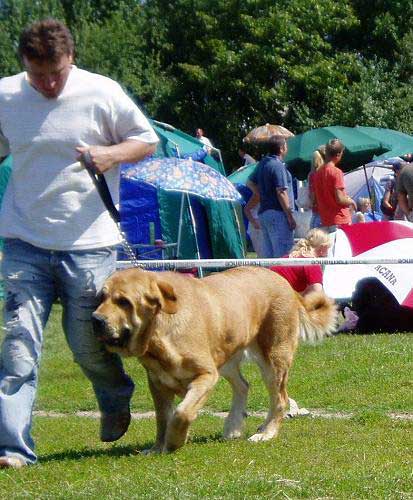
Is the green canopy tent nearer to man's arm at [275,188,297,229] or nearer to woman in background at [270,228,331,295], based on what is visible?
man's arm at [275,188,297,229]

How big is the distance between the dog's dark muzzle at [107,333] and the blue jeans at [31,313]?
5.4 inches

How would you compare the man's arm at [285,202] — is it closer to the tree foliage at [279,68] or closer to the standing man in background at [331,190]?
the standing man in background at [331,190]

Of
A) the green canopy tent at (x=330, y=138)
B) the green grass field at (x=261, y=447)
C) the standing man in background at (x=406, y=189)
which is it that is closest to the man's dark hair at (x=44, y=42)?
the green grass field at (x=261, y=447)

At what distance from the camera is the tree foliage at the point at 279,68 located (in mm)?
35094

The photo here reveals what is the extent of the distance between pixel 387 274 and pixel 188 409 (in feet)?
20.8

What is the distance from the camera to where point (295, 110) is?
3516 cm

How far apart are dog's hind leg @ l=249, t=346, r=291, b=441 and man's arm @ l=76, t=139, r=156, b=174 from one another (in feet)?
5.40

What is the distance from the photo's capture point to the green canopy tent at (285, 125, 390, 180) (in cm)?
2370

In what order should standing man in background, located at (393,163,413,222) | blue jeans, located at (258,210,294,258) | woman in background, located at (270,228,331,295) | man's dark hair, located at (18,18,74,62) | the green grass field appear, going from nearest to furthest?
the green grass field
man's dark hair, located at (18,18,74,62)
woman in background, located at (270,228,331,295)
blue jeans, located at (258,210,294,258)
standing man in background, located at (393,163,413,222)

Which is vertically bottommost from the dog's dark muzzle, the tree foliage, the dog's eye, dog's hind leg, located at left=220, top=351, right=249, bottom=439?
the tree foliage

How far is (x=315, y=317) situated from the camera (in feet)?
23.0

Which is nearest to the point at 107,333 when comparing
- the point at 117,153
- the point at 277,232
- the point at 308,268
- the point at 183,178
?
the point at 117,153

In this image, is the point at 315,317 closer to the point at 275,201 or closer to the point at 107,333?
the point at 107,333

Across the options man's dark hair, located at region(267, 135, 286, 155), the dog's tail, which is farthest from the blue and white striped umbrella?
the dog's tail
